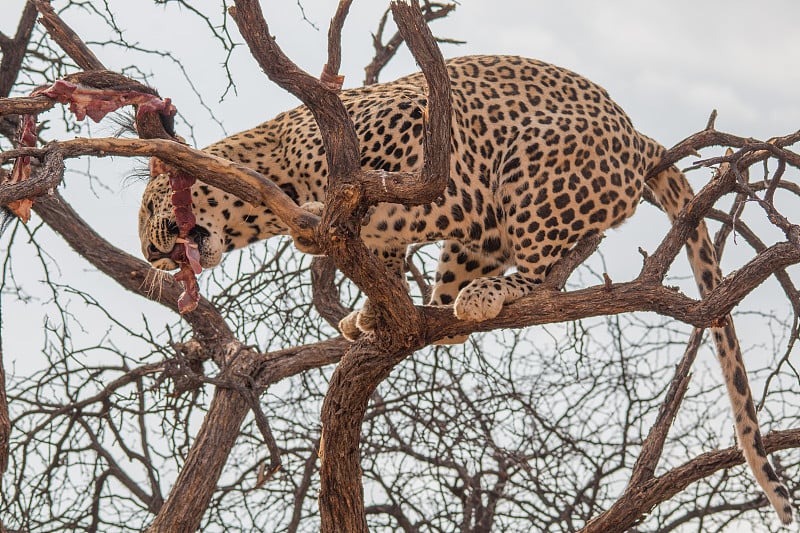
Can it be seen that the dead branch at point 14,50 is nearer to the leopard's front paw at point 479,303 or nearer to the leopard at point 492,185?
the leopard at point 492,185

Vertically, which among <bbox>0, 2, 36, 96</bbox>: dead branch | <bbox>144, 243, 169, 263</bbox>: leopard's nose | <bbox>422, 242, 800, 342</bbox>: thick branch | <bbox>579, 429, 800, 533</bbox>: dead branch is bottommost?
<bbox>579, 429, 800, 533</bbox>: dead branch

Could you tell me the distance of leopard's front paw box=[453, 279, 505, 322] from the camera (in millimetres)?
5312

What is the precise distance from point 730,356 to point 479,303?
1482 mm

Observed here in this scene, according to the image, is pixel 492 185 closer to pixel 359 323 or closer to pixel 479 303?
pixel 479 303

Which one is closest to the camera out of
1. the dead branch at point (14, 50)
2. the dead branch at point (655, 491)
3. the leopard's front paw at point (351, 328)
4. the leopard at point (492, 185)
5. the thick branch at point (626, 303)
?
the thick branch at point (626, 303)

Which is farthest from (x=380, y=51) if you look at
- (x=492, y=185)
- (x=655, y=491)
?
(x=655, y=491)

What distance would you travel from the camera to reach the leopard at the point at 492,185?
5801 millimetres

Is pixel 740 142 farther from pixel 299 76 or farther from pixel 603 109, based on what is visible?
pixel 299 76

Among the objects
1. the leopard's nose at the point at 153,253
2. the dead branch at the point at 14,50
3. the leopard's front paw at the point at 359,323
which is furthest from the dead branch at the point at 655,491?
the dead branch at the point at 14,50

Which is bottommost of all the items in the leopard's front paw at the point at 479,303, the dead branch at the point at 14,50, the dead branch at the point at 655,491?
the dead branch at the point at 655,491

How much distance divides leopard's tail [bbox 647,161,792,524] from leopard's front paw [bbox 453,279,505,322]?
1.08 meters

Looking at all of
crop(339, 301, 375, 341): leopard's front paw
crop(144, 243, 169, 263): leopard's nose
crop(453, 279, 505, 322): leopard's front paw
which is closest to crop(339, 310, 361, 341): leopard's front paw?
crop(339, 301, 375, 341): leopard's front paw

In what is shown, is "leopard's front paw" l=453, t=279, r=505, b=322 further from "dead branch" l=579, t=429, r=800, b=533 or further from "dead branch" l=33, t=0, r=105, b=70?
"dead branch" l=33, t=0, r=105, b=70

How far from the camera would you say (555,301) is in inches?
205
